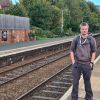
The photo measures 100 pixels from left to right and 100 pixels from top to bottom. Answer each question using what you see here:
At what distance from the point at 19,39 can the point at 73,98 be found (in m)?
43.1

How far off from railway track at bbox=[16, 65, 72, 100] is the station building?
29066mm

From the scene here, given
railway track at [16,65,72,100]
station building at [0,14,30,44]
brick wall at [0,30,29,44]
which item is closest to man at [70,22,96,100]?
railway track at [16,65,72,100]

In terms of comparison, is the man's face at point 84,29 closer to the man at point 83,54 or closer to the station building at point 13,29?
the man at point 83,54

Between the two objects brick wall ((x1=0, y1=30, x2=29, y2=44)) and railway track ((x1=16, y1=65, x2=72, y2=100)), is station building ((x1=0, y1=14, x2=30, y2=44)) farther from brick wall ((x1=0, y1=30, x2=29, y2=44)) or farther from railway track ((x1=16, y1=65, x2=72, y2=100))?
railway track ((x1=16, y1=65, x2=72, y2=100))

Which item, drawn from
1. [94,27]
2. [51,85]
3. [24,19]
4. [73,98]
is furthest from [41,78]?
[94,27]

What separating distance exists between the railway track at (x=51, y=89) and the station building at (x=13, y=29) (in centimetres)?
2907

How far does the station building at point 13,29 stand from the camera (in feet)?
150

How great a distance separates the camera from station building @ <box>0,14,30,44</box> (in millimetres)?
45625

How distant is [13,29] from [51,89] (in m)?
36.6

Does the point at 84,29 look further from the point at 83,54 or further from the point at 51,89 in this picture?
the point at 51,89

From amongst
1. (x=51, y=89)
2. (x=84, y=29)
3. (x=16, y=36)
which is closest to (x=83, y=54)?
(x=84, y=29)

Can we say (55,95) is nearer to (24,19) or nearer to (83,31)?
(83,31)

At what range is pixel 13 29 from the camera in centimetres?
4950

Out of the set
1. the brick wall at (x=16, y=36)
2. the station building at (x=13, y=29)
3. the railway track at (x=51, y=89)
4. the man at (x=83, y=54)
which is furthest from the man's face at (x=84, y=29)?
the brick wall at (x=16, y=36)
